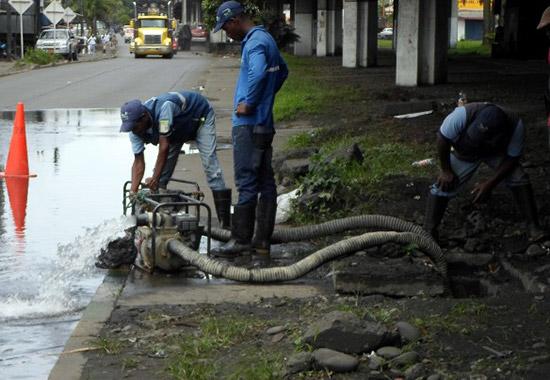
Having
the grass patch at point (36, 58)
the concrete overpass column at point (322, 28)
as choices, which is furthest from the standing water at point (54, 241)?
the grass patch at point (36, 58)

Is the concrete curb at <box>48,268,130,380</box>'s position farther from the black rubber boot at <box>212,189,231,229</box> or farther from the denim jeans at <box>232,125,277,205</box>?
the black rubber boot at <box>212,189,231,229</box>

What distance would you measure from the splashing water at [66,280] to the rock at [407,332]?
8.53 feet

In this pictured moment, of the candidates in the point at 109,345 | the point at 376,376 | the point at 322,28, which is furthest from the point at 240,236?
the point at 322,28

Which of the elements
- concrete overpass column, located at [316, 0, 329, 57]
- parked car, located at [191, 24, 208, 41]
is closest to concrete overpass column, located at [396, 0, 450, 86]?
concrete overpass column, located at [316, 0, 329, 57]

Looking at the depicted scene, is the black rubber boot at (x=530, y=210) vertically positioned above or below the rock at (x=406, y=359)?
above

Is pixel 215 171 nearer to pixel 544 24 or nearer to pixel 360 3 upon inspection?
pixel 544 24

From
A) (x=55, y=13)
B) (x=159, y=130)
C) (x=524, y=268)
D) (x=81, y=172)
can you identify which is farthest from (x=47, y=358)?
(x=55, y=13)

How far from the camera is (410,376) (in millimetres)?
5449

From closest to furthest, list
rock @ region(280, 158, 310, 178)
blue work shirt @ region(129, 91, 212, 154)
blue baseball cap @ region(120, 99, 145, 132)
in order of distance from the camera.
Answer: blue baseball cap @ region(120, 99, 145, 132) → blue work shirt @ region(129, 91, 212, 154) → rock @ region(280, 158, 310, 178)

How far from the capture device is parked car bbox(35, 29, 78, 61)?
63219mm

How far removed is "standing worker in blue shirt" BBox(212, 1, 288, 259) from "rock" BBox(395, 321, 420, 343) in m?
2.88

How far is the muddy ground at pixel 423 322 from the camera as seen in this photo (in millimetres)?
5723

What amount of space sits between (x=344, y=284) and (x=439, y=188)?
4.52 ft

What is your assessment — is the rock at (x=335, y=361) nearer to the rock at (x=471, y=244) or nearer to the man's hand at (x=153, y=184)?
the rock at (x=471, y=244)
